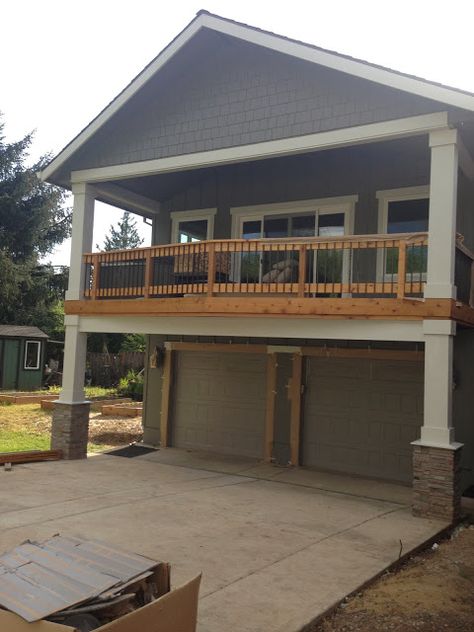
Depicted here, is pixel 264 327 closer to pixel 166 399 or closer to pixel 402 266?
pixel 402 266

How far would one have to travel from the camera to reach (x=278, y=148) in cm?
1009

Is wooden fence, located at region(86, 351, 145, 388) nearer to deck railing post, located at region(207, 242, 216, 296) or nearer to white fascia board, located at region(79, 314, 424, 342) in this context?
white fascia board, located at region(79, 314, 424, 342)

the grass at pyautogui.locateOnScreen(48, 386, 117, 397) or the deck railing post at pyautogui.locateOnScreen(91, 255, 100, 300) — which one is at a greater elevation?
the deck railing post at pyautogui.locateOnScreen(91, 255, 100, 300)

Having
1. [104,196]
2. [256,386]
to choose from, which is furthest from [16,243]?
[256,386]

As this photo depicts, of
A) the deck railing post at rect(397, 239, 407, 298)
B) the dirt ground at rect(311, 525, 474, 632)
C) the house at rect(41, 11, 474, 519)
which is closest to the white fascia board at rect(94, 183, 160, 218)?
the house at rect(41, 11, 474, 519)

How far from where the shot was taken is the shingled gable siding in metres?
9.52

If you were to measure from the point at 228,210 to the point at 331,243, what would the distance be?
421cm

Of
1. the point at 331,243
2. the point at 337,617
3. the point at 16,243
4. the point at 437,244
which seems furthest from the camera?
the point at 16,243

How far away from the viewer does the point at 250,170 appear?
12.8 metres

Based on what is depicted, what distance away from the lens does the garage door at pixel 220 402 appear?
1247 centimetres

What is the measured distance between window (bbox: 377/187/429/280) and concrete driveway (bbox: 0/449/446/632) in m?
3.96

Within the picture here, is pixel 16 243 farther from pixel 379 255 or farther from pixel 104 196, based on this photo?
pixel 379 255

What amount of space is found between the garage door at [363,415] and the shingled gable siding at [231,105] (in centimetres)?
437

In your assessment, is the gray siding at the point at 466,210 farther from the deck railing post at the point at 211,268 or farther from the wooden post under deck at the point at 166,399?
the wooden post under deck at the point at 166,399
